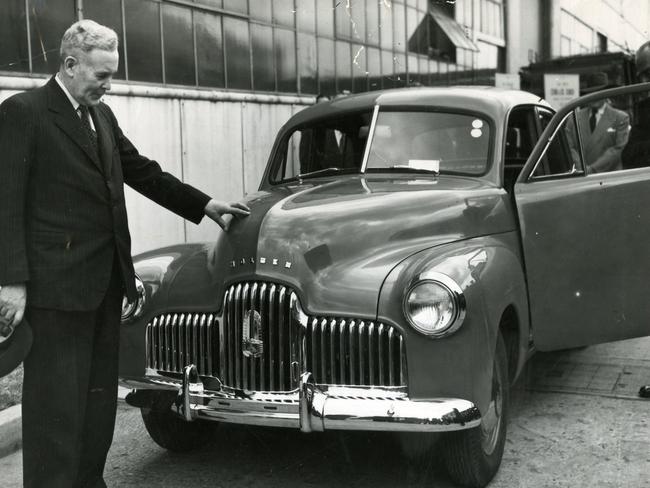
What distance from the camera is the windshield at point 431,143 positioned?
15.8ft

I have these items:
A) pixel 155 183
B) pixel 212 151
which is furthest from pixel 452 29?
pixel 155 183

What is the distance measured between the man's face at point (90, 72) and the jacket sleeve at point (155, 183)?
0.43 m

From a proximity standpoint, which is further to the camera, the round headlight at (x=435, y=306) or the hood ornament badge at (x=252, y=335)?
the hood ornament badge at (x=252, y=335)

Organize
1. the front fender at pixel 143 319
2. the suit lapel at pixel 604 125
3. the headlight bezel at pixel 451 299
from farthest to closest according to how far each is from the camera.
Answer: the suit lapel at pixel 604 125 < the front fender at pixel 143 319 < the headlight bezel at pixel 451 299

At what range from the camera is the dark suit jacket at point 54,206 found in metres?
3.09

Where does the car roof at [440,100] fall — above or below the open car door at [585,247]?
above

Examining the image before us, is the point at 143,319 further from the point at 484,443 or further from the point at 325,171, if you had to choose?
the point at 484,443

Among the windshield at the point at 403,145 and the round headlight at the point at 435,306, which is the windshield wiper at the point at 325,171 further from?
the round headlight at the point at 435,306

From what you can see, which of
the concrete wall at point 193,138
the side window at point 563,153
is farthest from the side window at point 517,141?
the concrete wall at point 193,138

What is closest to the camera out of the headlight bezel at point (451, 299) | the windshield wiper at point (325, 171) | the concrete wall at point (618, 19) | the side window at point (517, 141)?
the headlight bezel at point (451, 299)

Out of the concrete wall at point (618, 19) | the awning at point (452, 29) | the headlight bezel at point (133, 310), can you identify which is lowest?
the headlight bezel at point (133, 310)

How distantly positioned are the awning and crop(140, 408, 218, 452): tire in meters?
16.8

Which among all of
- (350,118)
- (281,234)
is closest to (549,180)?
(350,118)

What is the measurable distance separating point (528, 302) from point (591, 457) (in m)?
0.81
